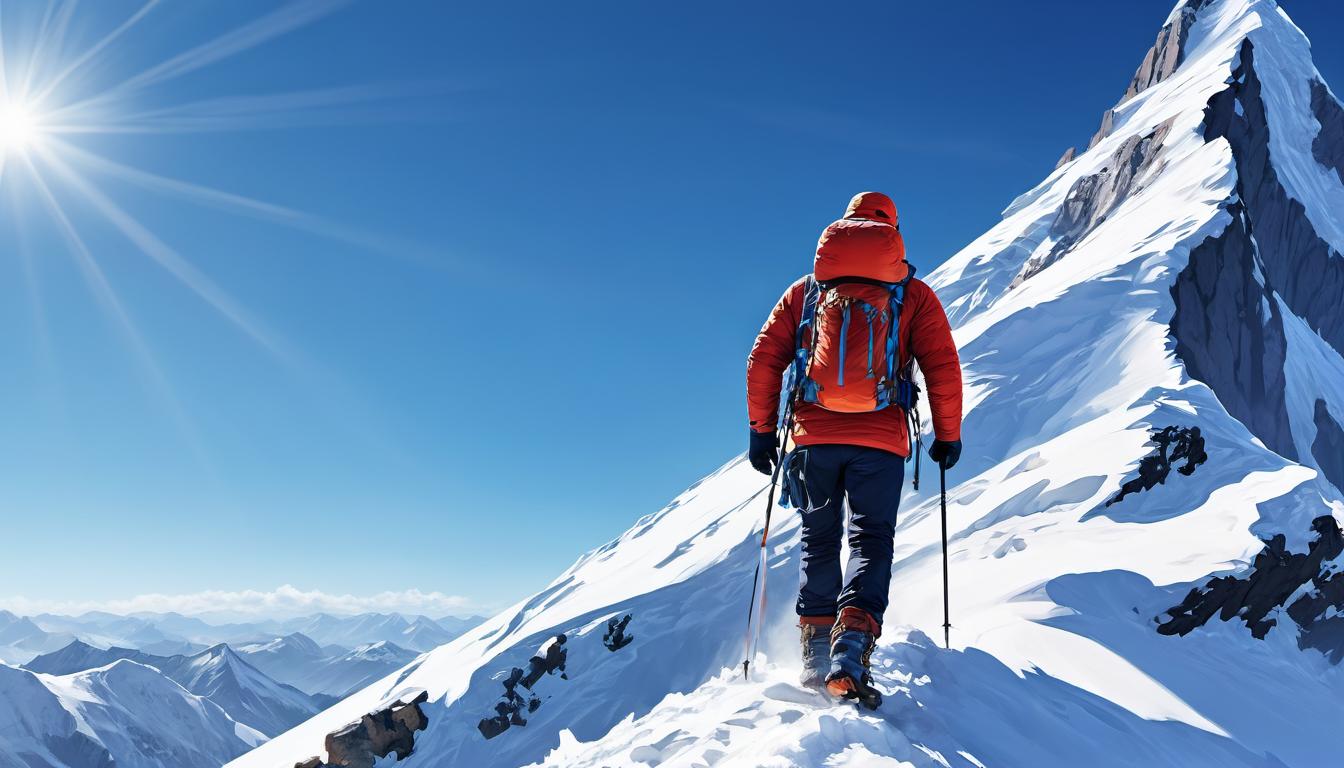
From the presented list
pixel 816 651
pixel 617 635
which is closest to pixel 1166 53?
pixel 617 635

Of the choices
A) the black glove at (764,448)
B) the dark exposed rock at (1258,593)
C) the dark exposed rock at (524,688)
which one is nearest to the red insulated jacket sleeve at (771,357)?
the black glove at (764,448)

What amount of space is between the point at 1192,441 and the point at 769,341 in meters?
14.5

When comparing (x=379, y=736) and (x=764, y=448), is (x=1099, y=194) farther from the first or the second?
(x=764, y=448)

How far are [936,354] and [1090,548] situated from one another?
1046 cm

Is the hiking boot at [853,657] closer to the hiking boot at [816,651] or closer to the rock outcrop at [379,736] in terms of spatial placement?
the hiking boot at [816,651]

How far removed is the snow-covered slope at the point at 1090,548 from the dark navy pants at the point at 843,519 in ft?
1.87

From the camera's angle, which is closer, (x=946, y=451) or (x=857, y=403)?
(x=857, y=403)

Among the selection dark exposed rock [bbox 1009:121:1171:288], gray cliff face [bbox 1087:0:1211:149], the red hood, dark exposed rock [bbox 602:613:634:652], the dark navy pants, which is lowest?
the dark navy pants

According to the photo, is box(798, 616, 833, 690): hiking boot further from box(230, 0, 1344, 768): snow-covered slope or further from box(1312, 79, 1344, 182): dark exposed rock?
box(1312, 79, 1344, 182): dark exposed rock

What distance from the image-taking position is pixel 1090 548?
12805mm

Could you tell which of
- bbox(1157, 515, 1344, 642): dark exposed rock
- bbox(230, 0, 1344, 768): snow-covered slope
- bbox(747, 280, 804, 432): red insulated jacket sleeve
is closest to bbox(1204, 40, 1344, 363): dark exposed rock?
bbox(230, 0, 1344, 768): snow-covered slope

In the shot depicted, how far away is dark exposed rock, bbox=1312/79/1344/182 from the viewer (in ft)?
196

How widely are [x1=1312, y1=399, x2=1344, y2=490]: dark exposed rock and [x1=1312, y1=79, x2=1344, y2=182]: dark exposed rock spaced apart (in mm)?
39756

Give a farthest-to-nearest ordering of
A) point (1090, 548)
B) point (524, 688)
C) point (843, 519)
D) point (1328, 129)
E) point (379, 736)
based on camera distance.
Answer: point (1328, 129) → point (379, 736) → point (524, 688) → point (1090, 548) → point (843, 519)
